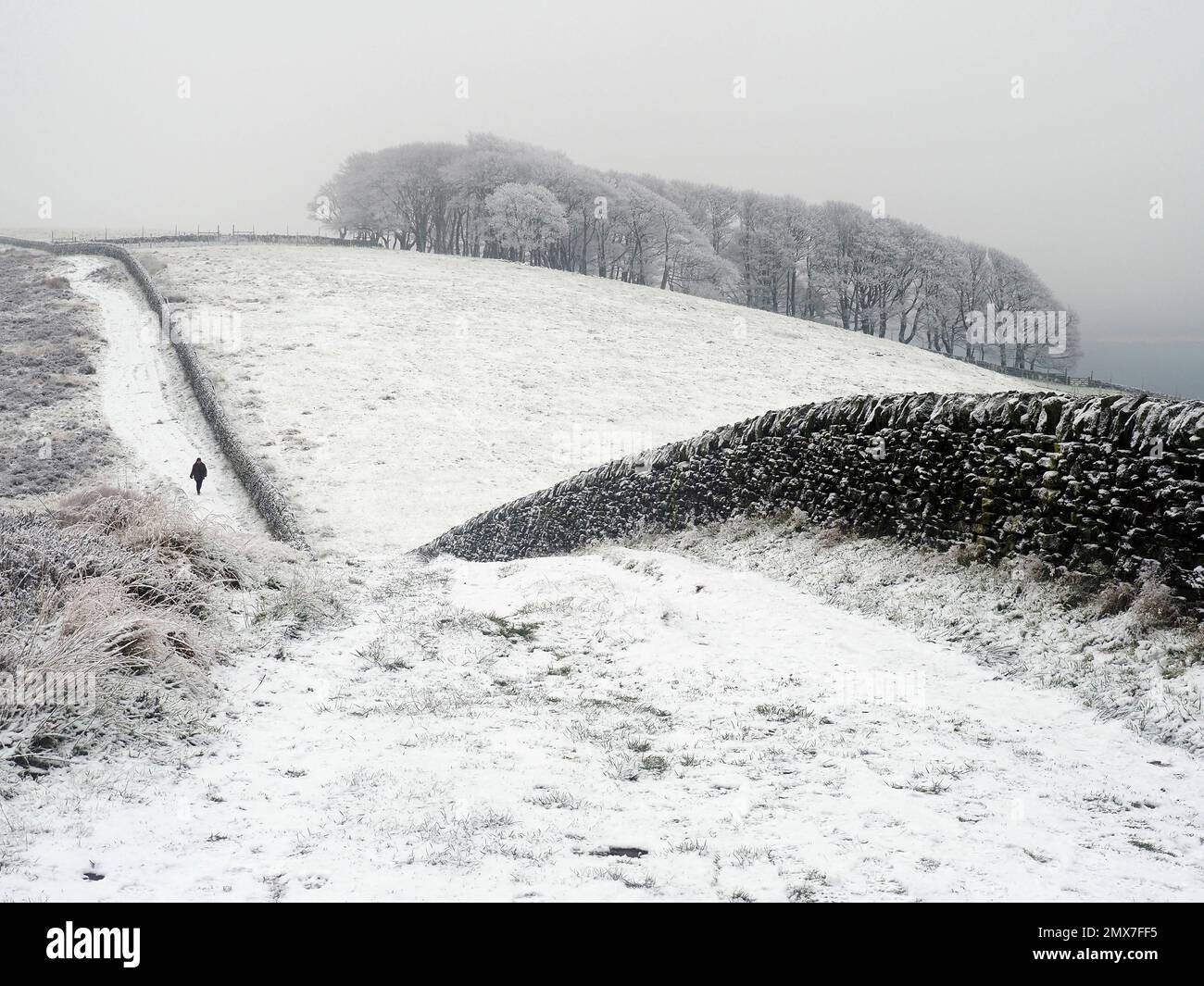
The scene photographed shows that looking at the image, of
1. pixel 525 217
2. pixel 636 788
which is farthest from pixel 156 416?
pixel 525 217

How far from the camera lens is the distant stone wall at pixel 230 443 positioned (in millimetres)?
20031

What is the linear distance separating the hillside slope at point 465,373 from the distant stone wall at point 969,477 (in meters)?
9.86

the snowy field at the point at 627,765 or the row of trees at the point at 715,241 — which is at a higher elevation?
the row of trees at the point at 715,241

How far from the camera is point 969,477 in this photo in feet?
27.0

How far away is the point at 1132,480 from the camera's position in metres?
6.36

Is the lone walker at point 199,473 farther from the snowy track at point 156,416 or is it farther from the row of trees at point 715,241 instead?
the row of trees at point 715,241

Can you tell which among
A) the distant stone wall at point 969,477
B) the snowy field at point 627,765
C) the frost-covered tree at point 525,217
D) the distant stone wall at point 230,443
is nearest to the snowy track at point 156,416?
the distant stone wall at point 230,443

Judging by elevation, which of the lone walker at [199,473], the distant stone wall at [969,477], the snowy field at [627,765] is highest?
the distant stone wall at [969,477]

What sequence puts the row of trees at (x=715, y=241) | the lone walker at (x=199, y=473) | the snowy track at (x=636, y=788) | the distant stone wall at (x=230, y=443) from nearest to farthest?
the snowy track at (x=636, y=788) < the distant stone wall at (x=230, y=443) < the lone walker at (x=199, y=473) < the row of trees at (x=715, y=241)

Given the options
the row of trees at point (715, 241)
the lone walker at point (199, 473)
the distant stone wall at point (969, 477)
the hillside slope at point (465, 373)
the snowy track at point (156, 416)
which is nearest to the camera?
the distant stone wall at point (969, 477)

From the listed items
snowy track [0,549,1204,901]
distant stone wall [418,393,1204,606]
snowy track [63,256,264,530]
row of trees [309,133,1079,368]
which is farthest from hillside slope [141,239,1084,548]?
row of trees [309,133,1079,368]

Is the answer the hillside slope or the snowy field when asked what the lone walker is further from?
the snowy field
